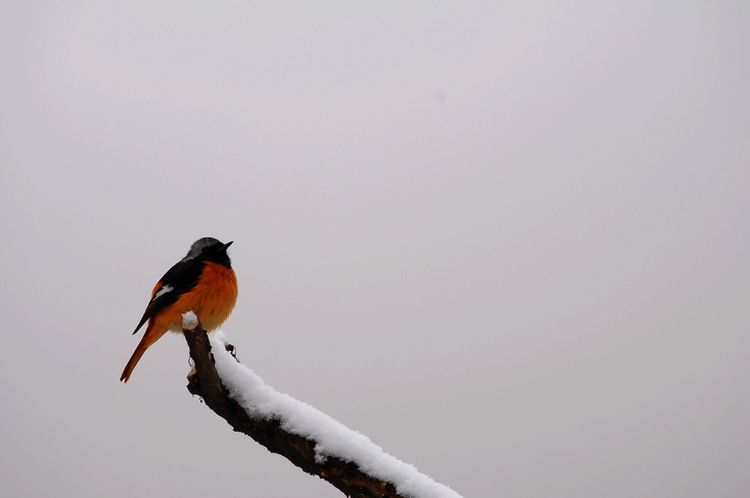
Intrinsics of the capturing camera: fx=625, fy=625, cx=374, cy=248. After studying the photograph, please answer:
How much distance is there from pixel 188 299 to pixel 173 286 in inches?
10.4

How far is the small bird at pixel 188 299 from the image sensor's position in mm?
6082

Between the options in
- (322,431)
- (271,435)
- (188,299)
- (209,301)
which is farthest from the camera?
(209,301)

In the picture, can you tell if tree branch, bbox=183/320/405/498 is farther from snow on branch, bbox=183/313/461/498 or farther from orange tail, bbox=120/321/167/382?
orange tail, bbox=120/321/167/382

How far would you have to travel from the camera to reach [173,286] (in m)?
6.26

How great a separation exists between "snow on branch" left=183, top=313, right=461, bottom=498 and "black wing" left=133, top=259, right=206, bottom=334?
8.25 feet

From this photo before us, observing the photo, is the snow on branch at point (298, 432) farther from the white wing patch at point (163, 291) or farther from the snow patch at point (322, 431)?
the white wing patch at point (163, 291)

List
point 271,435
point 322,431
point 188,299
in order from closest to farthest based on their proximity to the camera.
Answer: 1. point 322,431
2. point 271,435
3. point 188,299

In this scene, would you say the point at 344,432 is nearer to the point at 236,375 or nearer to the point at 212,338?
the point at 236,375

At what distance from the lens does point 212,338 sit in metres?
4.18

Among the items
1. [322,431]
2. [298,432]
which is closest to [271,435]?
[298,432]

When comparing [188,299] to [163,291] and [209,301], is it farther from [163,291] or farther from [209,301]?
[163,291]

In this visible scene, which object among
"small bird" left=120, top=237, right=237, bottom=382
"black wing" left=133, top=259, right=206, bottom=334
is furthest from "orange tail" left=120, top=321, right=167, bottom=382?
"black wing" left=133, top=259, right=206, bottom=334

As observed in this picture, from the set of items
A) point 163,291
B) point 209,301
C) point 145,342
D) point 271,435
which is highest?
point 209,301

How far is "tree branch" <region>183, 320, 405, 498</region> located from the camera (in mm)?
3184
